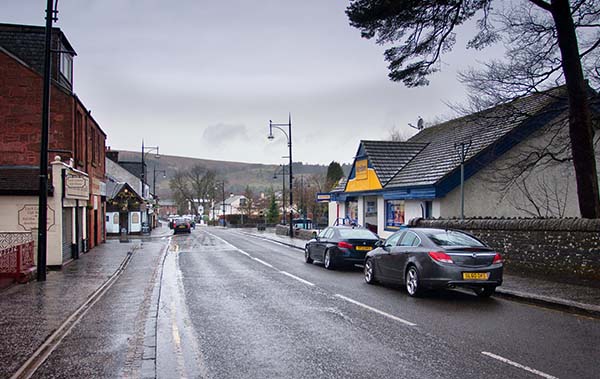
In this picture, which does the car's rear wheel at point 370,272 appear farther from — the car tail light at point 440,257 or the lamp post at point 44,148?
the lamp post at point 44,148

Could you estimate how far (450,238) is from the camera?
12266 mm

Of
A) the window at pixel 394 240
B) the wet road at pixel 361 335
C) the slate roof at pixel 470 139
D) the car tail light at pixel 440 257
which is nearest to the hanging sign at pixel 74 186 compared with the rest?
the wet road at pixel 361 335

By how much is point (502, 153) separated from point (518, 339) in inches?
668

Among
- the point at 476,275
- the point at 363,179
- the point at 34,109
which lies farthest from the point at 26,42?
the point at 476,275

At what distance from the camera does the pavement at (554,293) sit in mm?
10031

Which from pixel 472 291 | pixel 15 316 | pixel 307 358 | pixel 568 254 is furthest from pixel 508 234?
pixel 15 316

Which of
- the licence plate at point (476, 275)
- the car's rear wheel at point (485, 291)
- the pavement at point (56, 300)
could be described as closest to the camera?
the pavement at point (56, 300)

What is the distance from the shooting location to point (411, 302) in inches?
442

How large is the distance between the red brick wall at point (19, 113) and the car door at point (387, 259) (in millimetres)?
13795

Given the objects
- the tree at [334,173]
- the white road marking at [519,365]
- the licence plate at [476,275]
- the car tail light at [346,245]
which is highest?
the tree at [334,173]

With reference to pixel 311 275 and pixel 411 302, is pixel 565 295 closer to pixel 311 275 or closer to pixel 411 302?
pixel 411 302

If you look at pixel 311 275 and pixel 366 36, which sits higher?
pixel 366 36

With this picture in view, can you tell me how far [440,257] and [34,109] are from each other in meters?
16.7

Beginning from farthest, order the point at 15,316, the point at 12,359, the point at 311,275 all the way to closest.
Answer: the point at 311,275
the point at 15,316
the point at 12,359
